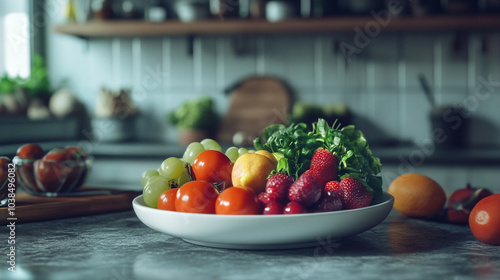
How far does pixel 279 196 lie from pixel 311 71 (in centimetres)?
239

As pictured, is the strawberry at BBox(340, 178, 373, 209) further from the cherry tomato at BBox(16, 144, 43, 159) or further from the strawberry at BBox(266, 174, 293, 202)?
the cherry tomato at BBox(16, 144, 43, 159)

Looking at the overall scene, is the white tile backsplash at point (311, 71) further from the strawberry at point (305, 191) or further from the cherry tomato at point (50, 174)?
the strawberry at point (305, 191)

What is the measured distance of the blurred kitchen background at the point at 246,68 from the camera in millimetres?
2803

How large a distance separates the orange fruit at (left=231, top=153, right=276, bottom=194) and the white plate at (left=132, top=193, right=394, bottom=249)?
104mm

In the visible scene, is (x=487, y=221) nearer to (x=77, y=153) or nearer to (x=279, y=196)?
(x=279, y=196)

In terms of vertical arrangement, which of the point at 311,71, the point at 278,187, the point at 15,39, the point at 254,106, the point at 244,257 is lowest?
the point at 244,257

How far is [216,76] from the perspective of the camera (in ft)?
10.5

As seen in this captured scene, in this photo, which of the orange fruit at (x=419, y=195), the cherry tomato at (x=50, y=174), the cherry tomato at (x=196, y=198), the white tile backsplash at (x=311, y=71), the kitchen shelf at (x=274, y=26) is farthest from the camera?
the white tile backsplash at (x=311, y=71)

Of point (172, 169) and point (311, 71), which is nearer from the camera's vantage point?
point (172, 169)

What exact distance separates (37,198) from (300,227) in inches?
26.9

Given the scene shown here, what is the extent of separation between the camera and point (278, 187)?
2.58 ft

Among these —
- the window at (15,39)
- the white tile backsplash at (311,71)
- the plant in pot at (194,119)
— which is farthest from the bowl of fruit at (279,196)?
the window at (15,39)

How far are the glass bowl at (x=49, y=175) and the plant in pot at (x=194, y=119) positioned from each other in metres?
1.78

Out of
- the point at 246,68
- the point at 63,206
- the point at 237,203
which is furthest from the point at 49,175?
the point at 246,68
